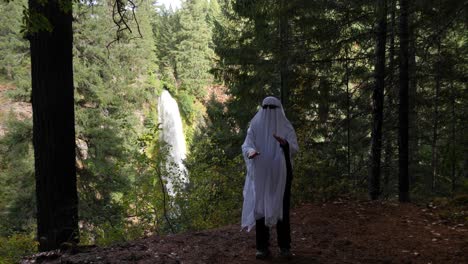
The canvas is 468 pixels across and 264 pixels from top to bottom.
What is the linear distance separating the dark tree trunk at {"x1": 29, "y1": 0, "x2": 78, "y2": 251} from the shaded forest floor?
450mm

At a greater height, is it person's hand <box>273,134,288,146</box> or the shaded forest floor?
person's hand <box>273,134,288,146</box>

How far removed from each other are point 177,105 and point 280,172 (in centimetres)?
3367

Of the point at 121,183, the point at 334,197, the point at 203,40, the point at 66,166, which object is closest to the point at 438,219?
the point at 334,197

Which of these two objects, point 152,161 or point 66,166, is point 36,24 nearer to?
point 66,166

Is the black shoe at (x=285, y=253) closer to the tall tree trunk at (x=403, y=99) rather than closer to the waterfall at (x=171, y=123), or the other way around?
the tall tree trunk at (x=403, y=99)

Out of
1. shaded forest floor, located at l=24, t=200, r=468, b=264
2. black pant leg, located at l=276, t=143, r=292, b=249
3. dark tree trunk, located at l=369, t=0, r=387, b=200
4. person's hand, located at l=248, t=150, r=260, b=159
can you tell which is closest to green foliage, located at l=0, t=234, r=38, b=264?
shaded forest floor, located at l=24, t=200, r=468, b=264

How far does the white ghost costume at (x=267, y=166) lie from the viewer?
13.9ft

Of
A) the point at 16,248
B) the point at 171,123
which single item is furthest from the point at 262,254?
the point at 171,123

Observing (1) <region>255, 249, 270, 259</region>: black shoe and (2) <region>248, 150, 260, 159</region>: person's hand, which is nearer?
(2) <region>248, 150, 260, 159</region>: person's hand

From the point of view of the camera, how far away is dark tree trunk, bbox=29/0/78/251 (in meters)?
4.32

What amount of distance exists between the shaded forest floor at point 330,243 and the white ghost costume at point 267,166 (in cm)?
55

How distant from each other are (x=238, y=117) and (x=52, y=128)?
11.1 metres

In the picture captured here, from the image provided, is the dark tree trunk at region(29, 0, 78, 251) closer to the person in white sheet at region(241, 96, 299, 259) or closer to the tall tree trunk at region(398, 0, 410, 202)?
the person in white sheet at region(241, 96, 299, 259)

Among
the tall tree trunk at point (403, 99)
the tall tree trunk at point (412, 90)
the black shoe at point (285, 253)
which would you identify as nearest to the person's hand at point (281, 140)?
the black shoe at point (285, 253)
